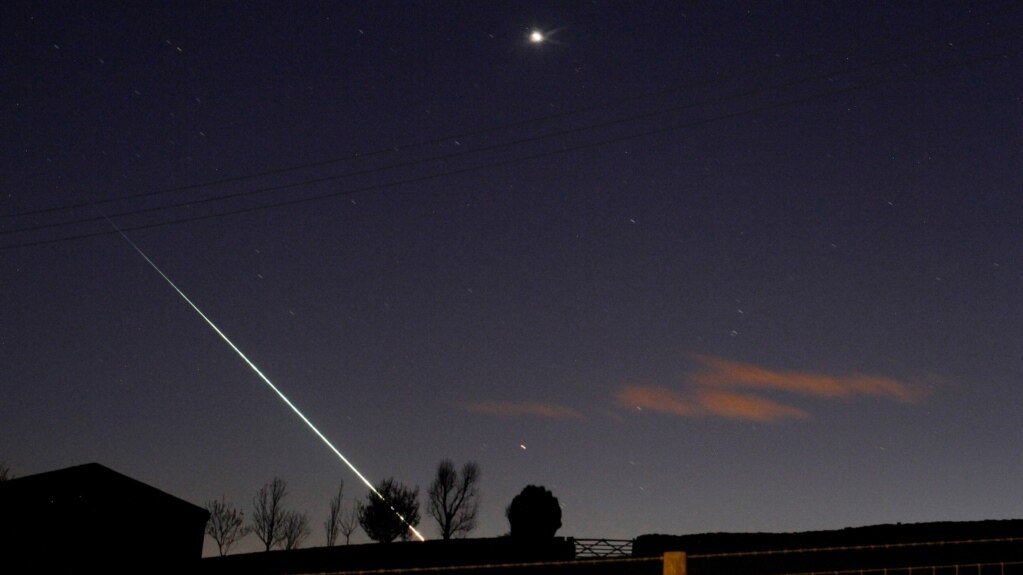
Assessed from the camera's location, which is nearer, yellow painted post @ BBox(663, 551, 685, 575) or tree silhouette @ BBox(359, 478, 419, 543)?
yellow painted post @ BBox(663, 551, 685, 575)

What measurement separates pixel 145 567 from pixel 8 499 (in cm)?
525

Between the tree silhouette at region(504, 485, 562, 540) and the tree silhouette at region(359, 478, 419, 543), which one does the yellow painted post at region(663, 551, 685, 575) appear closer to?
the tree silhouette at region(504, 485, 562, 540)

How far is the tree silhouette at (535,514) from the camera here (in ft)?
117

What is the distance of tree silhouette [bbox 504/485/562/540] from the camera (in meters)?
35.6

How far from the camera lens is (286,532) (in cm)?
6919

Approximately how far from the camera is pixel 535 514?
1416 inches

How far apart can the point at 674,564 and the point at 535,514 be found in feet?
103

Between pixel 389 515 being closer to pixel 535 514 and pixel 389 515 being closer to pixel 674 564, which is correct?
pixel 535 514

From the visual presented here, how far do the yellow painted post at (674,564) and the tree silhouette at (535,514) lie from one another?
3066cm

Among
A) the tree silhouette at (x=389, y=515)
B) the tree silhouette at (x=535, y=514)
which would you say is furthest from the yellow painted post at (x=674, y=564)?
the tree silhouette at (x=389, y=515)

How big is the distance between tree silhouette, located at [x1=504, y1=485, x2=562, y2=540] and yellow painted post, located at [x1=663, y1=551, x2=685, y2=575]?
30660mm

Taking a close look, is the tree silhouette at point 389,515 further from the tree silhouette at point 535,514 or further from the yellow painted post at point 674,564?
the yellow painted post at point 674,564

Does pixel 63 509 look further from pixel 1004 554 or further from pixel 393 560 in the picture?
pixel 1004 554

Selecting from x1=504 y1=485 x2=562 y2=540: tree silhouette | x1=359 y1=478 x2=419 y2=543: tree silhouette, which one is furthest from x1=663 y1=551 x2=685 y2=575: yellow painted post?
x1=359 y1=478 x2=419 y2=543: tree silhouette
